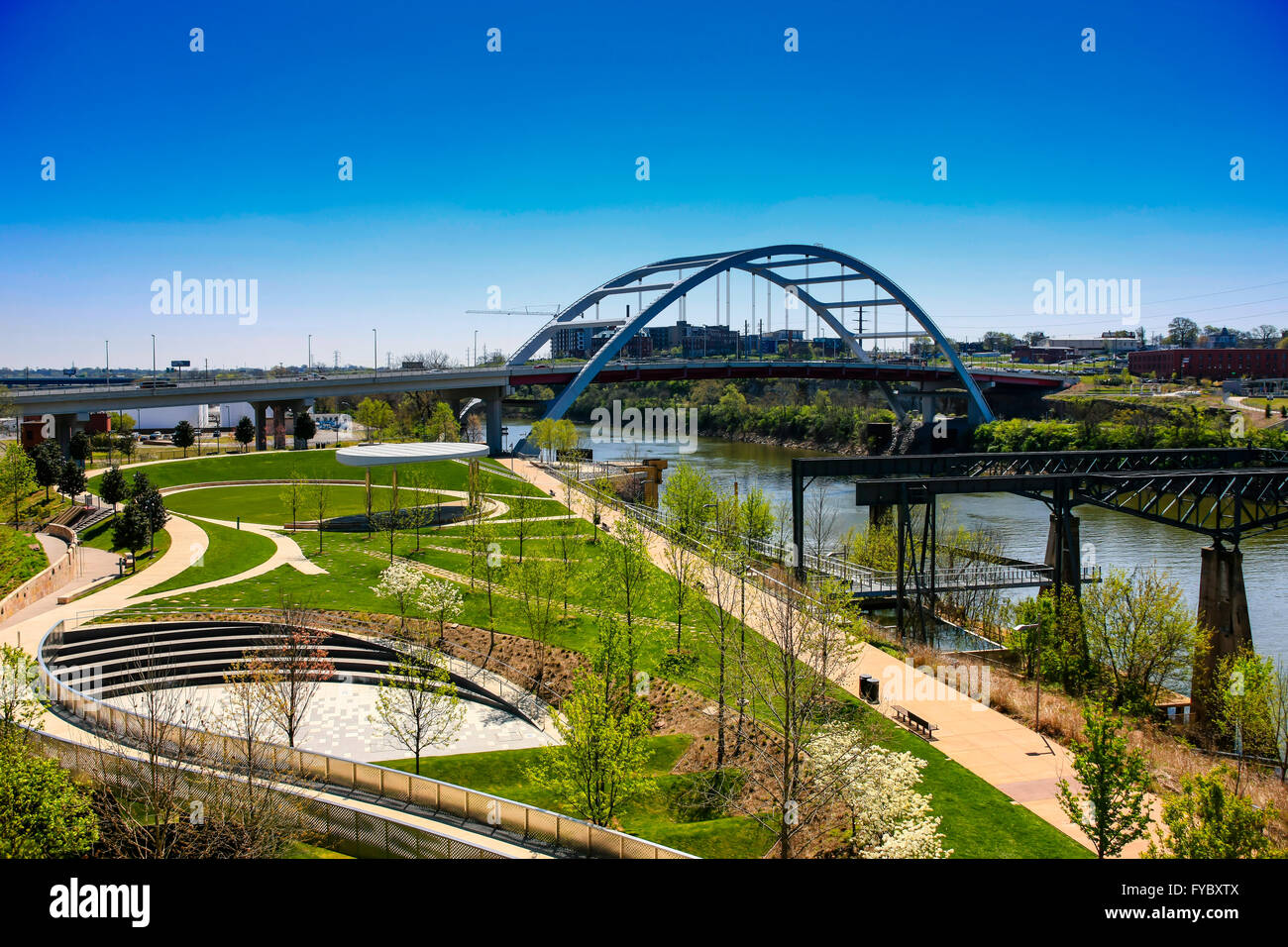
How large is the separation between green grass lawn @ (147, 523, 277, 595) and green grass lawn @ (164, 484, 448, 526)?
9.57 feet

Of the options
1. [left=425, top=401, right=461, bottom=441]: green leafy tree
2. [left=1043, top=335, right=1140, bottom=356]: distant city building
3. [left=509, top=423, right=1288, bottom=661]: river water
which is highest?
[left=1043, top=335, right=1140, bottom=356]: distant city building

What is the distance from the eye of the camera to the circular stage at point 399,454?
38.8 meters

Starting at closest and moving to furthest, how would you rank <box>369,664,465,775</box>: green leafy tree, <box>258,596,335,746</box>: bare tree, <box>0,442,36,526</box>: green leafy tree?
1. <box>258,596,335,746</box>: bare tree
2. <box>369,664,465,775</box>: green leafy tree
3. <box>0,442,36,526</box>: green leafy tree

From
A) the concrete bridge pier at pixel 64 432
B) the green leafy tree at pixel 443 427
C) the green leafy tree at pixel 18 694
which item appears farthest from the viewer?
the green leafy tree at pixel 443 427

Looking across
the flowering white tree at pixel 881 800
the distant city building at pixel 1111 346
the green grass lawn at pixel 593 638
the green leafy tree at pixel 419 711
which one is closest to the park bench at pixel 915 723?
the green grass lawn at pixel 593 638

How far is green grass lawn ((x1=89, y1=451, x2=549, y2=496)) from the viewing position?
47.7 meters

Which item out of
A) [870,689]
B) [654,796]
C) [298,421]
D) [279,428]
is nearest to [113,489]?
[279,428]

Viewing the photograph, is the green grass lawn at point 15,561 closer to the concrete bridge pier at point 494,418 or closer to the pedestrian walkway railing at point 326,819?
the pedestrian walkway railing at point 326,819

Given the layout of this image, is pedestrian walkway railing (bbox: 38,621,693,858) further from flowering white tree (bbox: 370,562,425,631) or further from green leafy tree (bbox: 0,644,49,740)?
flowering white tree (bbox: 370,562,425,631)

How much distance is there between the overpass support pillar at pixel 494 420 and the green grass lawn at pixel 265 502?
17.8 metres

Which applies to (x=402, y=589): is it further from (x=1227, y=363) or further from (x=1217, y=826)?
(x=1227, y=363)

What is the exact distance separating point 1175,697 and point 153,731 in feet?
75.8

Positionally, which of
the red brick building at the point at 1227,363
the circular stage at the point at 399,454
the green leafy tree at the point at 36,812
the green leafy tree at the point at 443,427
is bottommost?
the green leafy tree at the point at 36,812

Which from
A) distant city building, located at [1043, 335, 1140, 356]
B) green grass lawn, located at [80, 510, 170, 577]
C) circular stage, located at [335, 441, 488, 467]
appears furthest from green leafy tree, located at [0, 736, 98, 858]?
distant city building, located at [1043, 335, 1140, 356]
